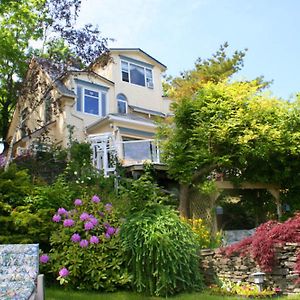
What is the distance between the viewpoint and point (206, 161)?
43.4 ft

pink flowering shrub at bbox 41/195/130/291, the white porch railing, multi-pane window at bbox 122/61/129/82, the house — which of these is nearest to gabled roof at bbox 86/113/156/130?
the house

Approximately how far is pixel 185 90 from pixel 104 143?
28.5 ft

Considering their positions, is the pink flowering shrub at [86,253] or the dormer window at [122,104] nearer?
the pink flowering shrub at [86,253]

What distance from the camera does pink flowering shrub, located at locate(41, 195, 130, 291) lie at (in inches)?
295

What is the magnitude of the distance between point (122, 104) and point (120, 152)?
5818mm

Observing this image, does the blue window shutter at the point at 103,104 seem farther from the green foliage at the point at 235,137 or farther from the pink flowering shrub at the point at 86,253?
the pink flowering shrub at the point at 86,253

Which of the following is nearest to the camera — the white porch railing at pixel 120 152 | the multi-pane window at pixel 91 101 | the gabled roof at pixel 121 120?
the white porch railing at pixel 120 152

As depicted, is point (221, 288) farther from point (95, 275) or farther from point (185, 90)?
point (185, 90)

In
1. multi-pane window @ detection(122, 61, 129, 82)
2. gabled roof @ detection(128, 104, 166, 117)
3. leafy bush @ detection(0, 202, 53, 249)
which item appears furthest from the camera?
multi-pane window @ detection(122, 61, 129, 82)

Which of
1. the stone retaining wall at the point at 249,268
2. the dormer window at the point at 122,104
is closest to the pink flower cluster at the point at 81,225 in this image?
the stone retaining wall at the point at 249,268

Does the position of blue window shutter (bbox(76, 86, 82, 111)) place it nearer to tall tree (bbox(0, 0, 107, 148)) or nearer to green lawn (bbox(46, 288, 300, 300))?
tall tree (bbox(0, 0, 107, 148))

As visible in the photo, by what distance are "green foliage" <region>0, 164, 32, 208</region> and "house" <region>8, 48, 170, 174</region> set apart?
4722 millimetres

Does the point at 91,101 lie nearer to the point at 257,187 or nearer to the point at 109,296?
the point at 257,187

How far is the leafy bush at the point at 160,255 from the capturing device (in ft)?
24.4
